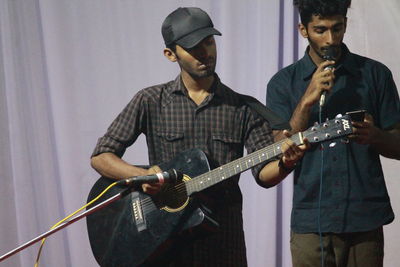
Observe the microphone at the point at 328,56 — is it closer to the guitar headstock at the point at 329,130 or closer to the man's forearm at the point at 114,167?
the guitar headstock at the point at 329,130

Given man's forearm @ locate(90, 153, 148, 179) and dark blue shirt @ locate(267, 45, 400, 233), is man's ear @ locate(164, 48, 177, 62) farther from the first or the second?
dark blue shirt @ locate(267, 45, 400, 233)

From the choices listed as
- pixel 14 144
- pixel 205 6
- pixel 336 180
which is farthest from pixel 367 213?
pixel 14 144

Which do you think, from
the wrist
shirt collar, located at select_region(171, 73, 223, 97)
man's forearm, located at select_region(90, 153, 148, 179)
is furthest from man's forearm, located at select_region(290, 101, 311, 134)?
man's forearm, located at select_region(90, 153, 148, 179)

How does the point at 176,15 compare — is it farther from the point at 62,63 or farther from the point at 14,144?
the point at 14,144

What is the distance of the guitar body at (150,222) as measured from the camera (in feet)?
7.33

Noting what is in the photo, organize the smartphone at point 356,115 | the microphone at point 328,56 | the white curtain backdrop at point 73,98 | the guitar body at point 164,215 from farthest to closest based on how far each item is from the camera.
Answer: the white curtain backdrop at point 73,98 → the guitar body at point 164,215 → the microphone at point 328,56 → the smartphone at point 356,115

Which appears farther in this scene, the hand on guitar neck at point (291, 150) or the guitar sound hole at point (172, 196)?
the guitar sound hole at point (172, 196)

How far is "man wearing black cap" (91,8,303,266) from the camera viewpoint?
2260 mm

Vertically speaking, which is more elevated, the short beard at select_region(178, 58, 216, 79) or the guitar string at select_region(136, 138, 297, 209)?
the short beard at select_region(178, 58, 216, 79)

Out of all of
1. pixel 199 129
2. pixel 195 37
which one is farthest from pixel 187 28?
pixel 199 129

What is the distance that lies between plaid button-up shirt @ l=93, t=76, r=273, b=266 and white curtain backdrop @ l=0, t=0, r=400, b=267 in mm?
897

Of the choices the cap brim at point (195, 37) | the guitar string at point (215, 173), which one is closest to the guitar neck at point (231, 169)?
the guitar string at point (215, 173)

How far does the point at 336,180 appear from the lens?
84.9 inches

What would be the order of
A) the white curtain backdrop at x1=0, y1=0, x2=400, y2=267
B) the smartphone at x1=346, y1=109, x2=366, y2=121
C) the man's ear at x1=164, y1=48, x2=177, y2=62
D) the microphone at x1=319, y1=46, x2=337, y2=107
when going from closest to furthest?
the smartphone at x1=346, y1=109, x2=366, y2=121
the microphone at x1=319, y1=46, x2=337, y2=107
the man's ear at x1=164, y1=48, x2=177, y2=62
the white curtain backdrop at x1=0, y1=0, x2=400, y2=267
